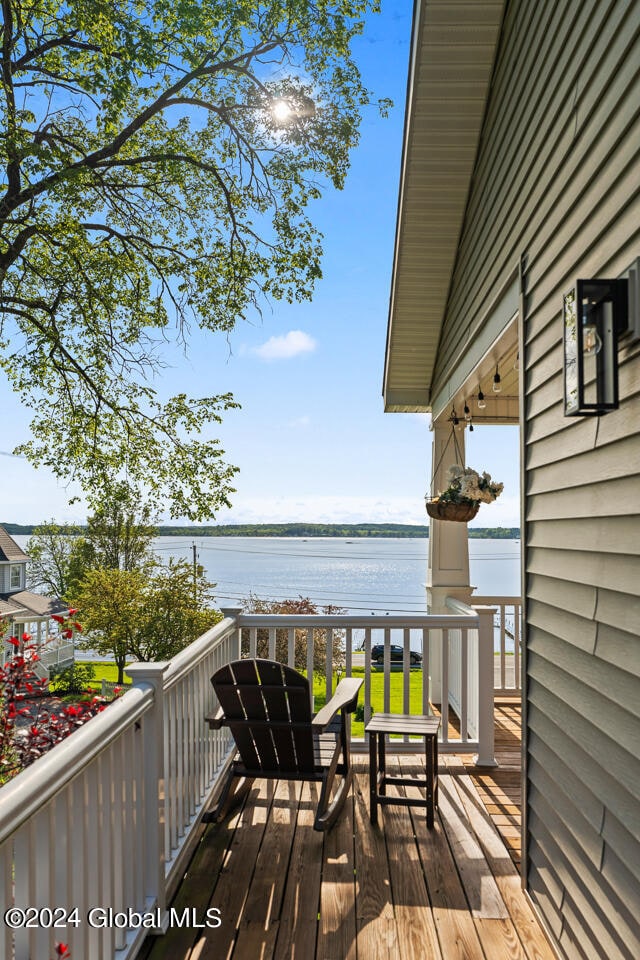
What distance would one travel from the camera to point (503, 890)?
3.02 metres

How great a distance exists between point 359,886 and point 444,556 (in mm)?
4063

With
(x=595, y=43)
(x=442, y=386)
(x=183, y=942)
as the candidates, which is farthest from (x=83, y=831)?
(x=442, y=386)

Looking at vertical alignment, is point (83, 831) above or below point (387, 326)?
below

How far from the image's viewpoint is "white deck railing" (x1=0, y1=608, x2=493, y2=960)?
5.03ft

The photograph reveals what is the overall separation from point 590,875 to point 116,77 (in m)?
→ 7.53

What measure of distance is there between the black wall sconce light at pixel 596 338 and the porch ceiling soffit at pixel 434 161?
2733mm

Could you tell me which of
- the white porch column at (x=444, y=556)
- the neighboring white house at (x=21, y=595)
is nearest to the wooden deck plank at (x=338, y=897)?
the white porch column at (x=444, y=556)

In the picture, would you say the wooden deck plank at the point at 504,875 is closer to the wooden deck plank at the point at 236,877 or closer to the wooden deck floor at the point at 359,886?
the wooden deck floor at the point at 359,886

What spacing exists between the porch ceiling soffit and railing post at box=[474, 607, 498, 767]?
108 inches

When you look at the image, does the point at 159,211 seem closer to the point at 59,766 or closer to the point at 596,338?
the point at 596,338

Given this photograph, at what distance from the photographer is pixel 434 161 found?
4.82 m

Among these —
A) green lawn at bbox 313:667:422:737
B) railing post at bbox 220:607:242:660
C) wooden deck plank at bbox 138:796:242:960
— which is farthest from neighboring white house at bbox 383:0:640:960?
green lawn at bbox 313:667:422:737

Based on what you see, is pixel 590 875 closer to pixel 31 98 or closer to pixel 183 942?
pixel 183 942

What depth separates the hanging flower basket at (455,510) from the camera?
18.1ft
